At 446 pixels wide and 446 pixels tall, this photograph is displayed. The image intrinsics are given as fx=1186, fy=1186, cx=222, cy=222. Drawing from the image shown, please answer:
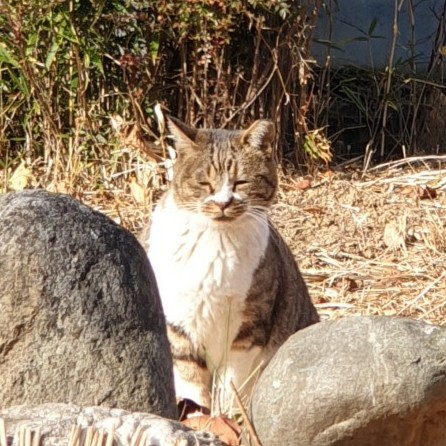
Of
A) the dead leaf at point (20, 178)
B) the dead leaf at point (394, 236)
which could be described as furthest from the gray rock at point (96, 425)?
the dead leaf at point (20, 178)

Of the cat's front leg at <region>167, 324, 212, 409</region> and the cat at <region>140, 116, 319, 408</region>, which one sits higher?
the cat at <region>140, 116, 319, 408</region>

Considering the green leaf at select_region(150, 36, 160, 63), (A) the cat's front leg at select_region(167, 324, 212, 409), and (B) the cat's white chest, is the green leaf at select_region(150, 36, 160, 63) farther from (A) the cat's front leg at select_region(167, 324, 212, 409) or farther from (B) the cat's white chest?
(A) the cat's front leg at select_region(167, 324, 212, 409)

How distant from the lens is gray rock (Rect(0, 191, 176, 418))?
11.5 feet

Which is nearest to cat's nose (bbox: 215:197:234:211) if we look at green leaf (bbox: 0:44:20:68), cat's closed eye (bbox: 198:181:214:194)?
cat's closed eye (bbox: 198:181:214:194)

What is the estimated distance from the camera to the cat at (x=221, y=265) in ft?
17.5

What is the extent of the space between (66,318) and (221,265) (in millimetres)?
1898

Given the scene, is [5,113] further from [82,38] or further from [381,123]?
[381,123]

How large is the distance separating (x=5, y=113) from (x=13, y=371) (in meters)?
4.45

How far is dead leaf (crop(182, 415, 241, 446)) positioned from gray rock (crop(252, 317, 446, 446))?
22 cm

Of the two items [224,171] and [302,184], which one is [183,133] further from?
[302,184]

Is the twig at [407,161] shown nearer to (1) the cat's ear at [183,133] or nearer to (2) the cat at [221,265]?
(2) the cat at [221,265]

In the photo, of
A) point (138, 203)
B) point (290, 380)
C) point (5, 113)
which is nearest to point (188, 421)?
point (290, 380)

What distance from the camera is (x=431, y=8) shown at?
30.5ft

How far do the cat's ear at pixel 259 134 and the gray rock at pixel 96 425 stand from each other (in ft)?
8.53
